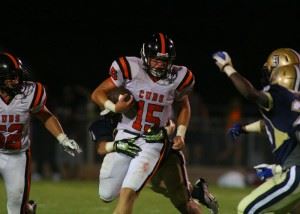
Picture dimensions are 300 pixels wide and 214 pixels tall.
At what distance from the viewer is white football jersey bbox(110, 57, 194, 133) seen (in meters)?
6.29

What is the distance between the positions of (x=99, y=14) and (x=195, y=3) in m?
2.22

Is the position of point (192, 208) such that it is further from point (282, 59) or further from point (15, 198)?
point (282, 59)

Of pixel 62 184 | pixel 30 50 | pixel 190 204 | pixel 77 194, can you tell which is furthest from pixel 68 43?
pixel 190 204

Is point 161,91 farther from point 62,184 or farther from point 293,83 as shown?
point 62,184

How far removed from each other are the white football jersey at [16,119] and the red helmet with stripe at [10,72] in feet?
0.20

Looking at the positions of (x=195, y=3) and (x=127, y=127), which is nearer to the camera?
(x=127, y=127)

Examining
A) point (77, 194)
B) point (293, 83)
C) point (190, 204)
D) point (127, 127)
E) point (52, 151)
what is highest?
point (293, 83)

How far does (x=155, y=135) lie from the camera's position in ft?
20.5

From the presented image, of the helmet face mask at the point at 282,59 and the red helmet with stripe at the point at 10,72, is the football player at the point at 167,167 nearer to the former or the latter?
the red helmet with stripe at the point at 10,72

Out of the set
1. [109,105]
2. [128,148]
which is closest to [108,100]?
[109,105]

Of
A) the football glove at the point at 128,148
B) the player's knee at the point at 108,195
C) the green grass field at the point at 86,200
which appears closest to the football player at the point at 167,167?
the football glove at the point at 128,148

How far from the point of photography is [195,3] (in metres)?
20.1

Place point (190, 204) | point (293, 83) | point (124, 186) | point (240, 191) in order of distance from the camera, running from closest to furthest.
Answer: point (293, 83) → point (124, 186) → point (190, 204) → point (240, 191)

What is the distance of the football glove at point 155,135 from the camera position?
20.4 feet
